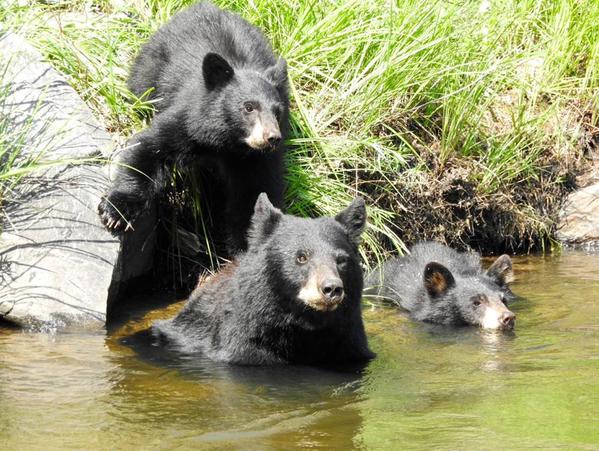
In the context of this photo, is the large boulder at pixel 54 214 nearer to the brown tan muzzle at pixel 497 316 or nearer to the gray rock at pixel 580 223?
the brown tan muzzle at pixel 497 316

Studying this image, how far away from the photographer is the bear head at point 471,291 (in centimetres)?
741

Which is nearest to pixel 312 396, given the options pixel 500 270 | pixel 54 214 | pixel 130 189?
pixel 130 189

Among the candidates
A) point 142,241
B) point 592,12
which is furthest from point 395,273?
point 592,12

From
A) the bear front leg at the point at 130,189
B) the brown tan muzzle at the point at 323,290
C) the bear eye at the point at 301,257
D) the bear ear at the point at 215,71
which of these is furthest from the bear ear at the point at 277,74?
the brown tan muzzle at the point at 323,290

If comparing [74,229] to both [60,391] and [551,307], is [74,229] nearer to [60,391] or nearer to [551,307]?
[60,391]

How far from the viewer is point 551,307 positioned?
7.66 m

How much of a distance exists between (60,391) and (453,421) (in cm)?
195

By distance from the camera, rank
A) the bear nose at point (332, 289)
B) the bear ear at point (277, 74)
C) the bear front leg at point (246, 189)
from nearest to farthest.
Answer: the bear nose at point (332, 289) → the bear front leg at point (246, 189) → the bear ear at point (277, 74)

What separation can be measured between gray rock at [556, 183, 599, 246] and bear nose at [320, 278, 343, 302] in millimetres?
5032

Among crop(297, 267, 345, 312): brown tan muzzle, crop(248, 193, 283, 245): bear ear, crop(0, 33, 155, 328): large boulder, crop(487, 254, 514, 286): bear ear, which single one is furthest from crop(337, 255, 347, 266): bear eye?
crop(487, 254, 514, 286): bear ear

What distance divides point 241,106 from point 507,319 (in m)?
2.31

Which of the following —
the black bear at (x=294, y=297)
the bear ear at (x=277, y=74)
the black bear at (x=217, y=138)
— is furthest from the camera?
the bear ear at (x=277, y=74)

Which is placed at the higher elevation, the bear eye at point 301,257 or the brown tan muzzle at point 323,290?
the bear eye at point 301,257

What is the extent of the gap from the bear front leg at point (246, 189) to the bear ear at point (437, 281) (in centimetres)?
128
